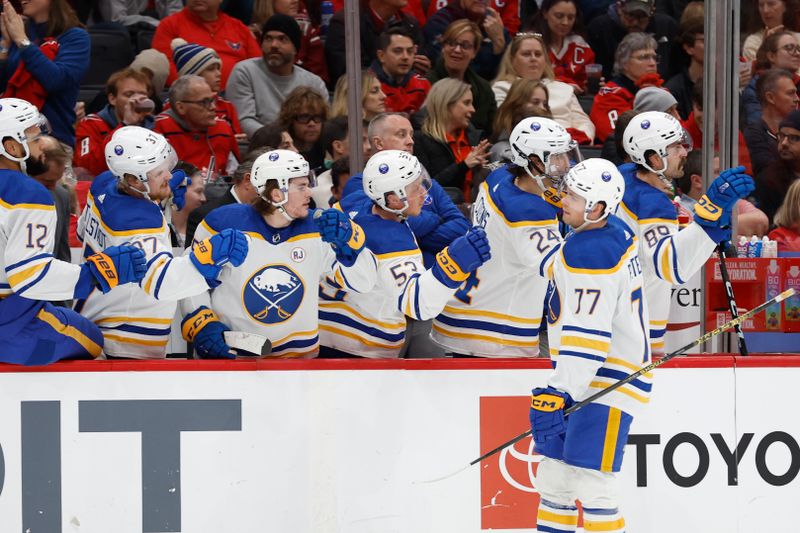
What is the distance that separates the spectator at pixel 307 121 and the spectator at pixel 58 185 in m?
0.93

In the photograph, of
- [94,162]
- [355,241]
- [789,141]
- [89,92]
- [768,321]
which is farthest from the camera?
[89,92]

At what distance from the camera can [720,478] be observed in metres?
4.41

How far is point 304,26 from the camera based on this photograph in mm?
5996

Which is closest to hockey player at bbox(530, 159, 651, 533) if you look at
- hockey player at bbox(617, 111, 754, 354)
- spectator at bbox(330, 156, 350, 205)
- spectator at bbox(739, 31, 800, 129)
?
hockey player at bbox(617, 111, 754, 354)

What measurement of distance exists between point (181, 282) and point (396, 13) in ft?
6.71

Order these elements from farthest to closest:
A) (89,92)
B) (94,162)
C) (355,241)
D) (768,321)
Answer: (89,92), (94,162), (768,321), (355,241)

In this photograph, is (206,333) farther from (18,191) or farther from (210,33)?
(210,33)

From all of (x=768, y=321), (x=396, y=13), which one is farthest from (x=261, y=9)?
(x=768, y=321)

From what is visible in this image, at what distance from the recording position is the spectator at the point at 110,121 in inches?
220

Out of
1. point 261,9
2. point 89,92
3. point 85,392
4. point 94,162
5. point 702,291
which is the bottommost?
point 85,392

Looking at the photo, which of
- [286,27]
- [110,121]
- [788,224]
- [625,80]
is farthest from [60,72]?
[788,224]

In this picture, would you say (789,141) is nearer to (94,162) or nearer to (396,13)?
(396,13)

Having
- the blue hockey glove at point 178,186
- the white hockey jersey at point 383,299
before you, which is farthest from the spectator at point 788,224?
the blue hockey glove at point 178,186

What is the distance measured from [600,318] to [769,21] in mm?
2119
